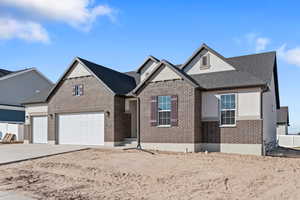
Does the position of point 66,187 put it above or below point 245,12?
below

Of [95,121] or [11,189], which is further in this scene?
[95,121]

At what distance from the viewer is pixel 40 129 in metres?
22.3

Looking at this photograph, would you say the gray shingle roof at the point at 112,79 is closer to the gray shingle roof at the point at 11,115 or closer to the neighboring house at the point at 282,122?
the gray shingle roof at the point at 11,115

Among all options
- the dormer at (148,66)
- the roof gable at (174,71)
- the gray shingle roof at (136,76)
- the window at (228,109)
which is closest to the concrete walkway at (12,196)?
the roof gable at (174,71)

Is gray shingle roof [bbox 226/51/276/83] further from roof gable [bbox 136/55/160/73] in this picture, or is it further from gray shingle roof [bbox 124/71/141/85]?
gray shingle roof [bbox 124/71/141/85]

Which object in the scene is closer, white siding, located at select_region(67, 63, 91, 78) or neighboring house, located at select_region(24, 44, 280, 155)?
neighboring house, located at select_region(24, 44, 280, 155)

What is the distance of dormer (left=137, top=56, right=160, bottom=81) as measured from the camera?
901 inches

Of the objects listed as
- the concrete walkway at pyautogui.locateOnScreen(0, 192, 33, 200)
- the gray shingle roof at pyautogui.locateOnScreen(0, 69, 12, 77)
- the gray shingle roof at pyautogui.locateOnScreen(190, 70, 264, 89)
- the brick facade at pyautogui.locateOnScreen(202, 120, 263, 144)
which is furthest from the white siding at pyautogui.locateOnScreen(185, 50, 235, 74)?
the gray shingle roof at pyautogui.locateOnScreen(0, 69, 12, 77)

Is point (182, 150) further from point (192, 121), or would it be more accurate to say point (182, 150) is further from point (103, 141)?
point (103, 141)

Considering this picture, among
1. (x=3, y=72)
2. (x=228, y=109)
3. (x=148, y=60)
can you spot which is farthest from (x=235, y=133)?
(x=3, y=72)

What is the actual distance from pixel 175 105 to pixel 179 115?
639 millimetres

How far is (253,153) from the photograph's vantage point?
576 inches

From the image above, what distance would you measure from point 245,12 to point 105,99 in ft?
34.6

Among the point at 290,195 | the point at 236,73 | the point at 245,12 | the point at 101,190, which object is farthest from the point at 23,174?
the point at 236,73
